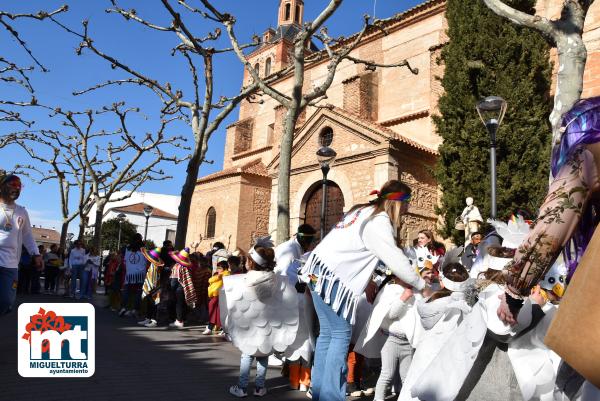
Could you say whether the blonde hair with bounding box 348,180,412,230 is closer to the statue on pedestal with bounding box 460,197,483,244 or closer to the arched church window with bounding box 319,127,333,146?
the statue on pedestal with bounding box 460,197,483,244

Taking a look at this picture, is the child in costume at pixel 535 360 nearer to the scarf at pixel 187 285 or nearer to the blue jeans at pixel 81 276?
the scarf at pixel 187 285

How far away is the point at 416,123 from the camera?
22.3m

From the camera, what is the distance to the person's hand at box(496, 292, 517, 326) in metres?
2.03

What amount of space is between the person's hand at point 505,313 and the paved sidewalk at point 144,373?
3222 millimetres

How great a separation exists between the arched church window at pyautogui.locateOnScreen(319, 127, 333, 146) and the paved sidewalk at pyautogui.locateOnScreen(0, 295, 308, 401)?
42.4 feet

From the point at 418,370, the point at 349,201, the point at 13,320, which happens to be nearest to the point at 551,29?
the point at 418,370

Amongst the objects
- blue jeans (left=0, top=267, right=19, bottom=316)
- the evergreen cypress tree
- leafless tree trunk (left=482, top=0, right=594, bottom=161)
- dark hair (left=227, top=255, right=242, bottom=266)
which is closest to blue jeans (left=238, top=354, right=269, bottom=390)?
blue jeans (left=0, top=267, right=19, bottom=316)

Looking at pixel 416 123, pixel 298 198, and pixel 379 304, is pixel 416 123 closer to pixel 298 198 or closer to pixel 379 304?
pixel 298 198

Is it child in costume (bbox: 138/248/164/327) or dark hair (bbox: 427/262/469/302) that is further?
child in costume (bbox: 138/248/164/327)

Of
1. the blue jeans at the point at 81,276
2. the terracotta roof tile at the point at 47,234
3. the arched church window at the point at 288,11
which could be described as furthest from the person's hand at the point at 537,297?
the terracotta roof tile at the point at 47,234

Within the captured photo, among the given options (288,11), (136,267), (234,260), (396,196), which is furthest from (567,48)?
(288,11)

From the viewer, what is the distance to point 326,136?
20.3 m

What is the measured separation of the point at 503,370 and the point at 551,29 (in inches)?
247

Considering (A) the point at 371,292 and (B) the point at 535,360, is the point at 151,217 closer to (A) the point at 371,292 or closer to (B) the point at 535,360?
(A) the point at 371,292
